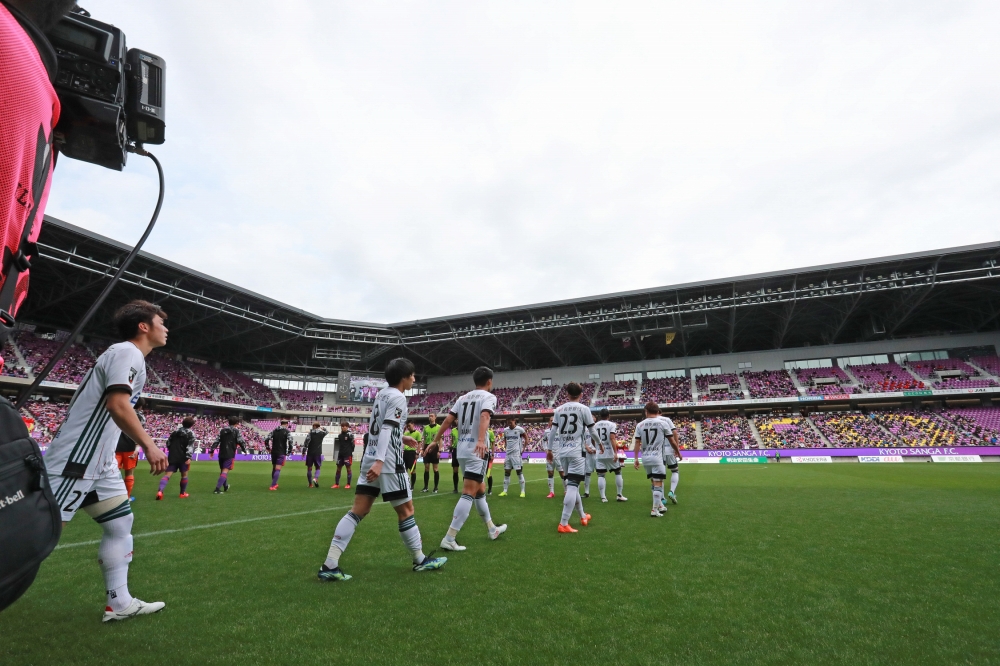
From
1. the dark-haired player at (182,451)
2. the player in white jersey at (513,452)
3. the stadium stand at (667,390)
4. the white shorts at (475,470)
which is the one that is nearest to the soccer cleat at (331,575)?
the white shorts at (475,470)

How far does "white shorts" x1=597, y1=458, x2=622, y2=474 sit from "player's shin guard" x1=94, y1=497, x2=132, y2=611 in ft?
26.9

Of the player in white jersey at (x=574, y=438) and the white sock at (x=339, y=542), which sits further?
the player in white jersey at (x=574, y=438)

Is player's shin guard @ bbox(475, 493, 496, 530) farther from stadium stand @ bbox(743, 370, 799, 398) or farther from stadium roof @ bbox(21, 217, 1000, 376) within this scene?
stadium stand @ bbox(743, 370, 799, 398)

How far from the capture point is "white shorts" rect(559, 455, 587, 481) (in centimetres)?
664

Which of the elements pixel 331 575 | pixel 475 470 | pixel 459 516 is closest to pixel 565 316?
pixel 475 470

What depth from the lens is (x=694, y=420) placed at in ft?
133

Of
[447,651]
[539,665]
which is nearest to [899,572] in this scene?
[539,665]

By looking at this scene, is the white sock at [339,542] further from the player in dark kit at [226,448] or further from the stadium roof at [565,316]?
the stadium roof at [565,316]

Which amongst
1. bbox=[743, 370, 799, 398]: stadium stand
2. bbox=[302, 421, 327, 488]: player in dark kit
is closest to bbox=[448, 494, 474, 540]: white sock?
bbox=[302, 421, 327, 488]: player in dark kit

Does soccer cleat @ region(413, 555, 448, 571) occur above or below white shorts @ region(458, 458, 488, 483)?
below

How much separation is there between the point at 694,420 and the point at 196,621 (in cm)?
4237

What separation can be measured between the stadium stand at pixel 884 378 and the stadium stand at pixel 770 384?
4870mm

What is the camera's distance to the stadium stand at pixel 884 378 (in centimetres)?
3506

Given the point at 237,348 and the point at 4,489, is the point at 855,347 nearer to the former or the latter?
the point at 4,489
